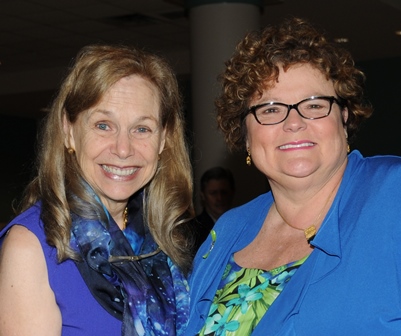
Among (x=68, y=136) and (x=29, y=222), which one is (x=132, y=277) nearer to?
(x=29, y=222)

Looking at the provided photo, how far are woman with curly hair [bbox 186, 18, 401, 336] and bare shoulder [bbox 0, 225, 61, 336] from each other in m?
0.57

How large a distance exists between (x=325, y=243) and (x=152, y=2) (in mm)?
7156

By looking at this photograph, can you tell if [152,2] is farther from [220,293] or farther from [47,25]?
[220,293]

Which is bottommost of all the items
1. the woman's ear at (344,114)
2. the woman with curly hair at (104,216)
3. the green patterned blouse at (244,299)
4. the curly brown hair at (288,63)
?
the green patterned blouse at (244,299)

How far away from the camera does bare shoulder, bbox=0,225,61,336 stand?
2.37 meters

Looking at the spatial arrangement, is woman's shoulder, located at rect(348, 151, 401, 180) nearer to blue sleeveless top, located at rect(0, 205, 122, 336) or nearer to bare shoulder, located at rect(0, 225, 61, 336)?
blue sleeveless top, located at rect(0, 205, 122, 336)

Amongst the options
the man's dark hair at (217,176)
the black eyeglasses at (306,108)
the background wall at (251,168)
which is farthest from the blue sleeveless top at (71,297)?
the man's dark hair at (217,176)

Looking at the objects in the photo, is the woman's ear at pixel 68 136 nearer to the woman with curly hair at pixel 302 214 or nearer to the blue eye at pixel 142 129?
the blue eye at pixel 142 129

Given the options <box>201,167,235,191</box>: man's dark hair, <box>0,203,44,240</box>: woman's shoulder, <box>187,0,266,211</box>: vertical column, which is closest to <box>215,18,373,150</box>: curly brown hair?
<box>0,203,44,240</box>: woman's shoulder

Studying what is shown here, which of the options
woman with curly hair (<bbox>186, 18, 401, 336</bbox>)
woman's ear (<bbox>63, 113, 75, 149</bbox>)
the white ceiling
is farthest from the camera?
the white ceiling

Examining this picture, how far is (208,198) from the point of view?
6.82 m

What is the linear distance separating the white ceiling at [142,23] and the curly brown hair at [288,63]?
19.6 feet

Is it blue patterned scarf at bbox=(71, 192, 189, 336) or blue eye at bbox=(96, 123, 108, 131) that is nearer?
blue patterned scarf at bbox=(71, 192, 189, 336)

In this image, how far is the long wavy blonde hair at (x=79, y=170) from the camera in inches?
104
